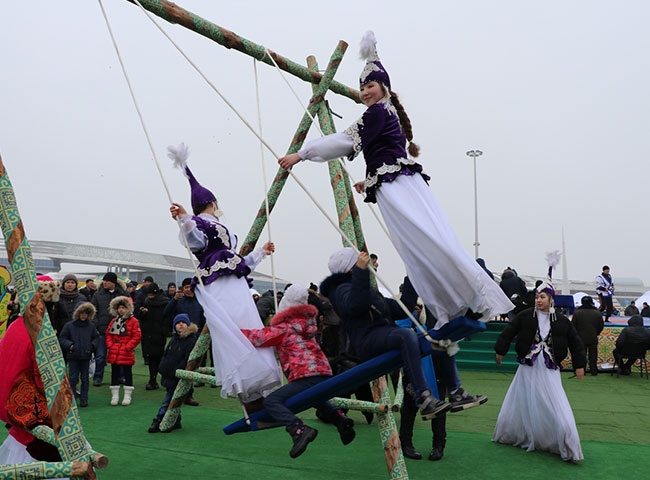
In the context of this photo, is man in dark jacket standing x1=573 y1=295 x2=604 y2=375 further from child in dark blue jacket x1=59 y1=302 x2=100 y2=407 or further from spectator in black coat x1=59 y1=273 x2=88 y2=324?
spectator in black coat x1=59 y1=273 x2=88 y2=324

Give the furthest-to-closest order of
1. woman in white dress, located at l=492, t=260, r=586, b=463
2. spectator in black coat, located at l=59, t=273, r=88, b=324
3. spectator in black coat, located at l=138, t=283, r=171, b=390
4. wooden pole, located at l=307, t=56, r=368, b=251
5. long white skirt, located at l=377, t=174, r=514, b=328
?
spectator in black coat, located at l=138, t=283, r=171, b=390 → spectator in black coat, located at l=59, t=273, r=88, b=324 → woman in white dress, located at l=492, t=260, r=586, b=463 → wooden pole, located at l=307, t=56, r=368, b=251 → long white skirt, located at l=377, t=174, r=514, b=328

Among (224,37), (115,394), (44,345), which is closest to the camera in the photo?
(44,345)

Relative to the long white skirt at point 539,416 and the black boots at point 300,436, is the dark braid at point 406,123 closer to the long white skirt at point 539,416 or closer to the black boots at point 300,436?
the black boots at point 300,436

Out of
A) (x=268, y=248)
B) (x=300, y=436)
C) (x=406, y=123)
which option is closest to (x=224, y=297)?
(x=268, y=248)

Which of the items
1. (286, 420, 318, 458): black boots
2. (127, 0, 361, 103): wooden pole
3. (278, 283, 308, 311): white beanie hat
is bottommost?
(286, 420, 318, 458): black boots

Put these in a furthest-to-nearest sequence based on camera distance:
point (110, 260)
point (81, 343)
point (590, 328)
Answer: point (110, 260) → point (590, 328) → point (81, 343)

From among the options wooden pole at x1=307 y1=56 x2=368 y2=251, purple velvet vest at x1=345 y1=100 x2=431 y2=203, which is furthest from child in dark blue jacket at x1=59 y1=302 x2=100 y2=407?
purple velvet vest at x1=345 y1=100 x2=431 y2=203

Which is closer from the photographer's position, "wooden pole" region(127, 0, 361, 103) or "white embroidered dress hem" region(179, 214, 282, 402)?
"white embroidered dress hem" region(179, 214, 282, 402)

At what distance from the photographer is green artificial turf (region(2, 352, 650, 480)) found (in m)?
5.54

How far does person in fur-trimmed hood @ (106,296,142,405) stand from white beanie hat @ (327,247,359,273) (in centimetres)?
545

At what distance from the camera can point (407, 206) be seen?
356 centimetres

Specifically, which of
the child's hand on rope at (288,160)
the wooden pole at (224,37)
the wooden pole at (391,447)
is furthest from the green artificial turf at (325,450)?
the wooden pole at (224,37)

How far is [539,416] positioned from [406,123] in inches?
150

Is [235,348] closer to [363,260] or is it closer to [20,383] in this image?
[363,260]
